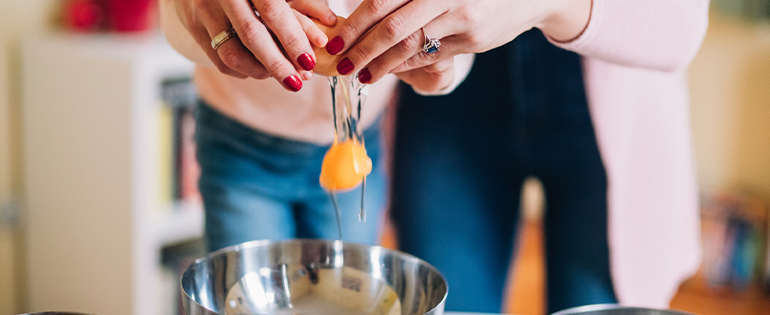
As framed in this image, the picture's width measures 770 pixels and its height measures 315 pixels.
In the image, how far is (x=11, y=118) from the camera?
1710mm

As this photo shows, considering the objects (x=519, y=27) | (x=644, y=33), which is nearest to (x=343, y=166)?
(x=519, y=27)

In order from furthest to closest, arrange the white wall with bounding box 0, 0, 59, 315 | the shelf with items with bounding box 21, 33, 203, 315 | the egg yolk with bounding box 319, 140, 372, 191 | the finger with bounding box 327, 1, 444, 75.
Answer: the white wall with bounding box 0, 0, 59, 315
the shelf with items with bounding box 21, 33, 203, 315
the egg yolk with bounding box 319, 140, 372, 191
the finger with bounding box 327, 1, 444, 75

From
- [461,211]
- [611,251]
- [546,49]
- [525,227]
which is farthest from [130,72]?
[525,227]

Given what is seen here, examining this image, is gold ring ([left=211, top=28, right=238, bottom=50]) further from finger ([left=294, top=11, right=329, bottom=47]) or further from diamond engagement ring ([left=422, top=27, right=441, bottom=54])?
diamond engagement ring ([left=422, top=27, right=441, bottom=54])

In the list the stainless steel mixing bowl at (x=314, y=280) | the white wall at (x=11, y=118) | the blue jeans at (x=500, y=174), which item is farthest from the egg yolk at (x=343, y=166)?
the white wall at (x=11, y=118)

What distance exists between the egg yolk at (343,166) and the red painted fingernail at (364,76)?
0.27 ft

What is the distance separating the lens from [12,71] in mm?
1688

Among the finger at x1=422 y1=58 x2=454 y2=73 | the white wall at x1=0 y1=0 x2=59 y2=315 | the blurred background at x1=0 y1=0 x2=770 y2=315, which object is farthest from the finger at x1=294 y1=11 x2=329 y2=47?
the white wall at x1=0 y1=0 x2=59 y2=315

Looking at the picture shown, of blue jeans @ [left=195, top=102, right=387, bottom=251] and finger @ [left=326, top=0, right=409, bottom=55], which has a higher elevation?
finger @ [left=326, top=0, right=409, bottom=55]

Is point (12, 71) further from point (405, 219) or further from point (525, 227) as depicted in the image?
point (525, 227)

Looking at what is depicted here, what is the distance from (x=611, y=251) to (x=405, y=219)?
354 mm

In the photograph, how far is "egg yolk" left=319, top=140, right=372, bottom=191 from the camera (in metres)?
0.68

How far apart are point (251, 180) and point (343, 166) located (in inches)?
12.3

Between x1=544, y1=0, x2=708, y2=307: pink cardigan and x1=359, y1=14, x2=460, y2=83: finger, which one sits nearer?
x1=359, y1=14, x2=460, y2=83: finger
